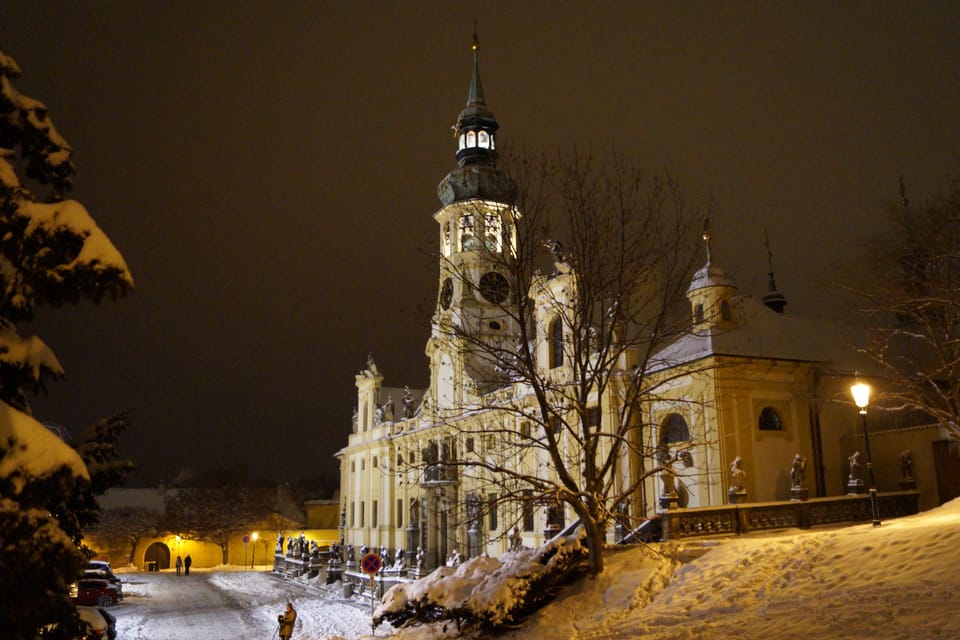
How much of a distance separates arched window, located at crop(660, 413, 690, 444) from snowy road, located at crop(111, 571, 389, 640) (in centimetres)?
1351

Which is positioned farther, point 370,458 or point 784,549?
point 370,458

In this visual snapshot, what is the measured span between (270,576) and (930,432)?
38.8 meters

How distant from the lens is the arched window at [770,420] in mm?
30734

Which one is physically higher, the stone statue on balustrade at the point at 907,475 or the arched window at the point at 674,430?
the arched window at the point at 674,430

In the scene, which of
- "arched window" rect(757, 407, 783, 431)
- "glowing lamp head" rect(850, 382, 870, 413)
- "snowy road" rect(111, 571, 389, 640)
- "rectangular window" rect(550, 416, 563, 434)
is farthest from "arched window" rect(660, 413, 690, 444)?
"snowy road" rect(111, 571, 389, 640)

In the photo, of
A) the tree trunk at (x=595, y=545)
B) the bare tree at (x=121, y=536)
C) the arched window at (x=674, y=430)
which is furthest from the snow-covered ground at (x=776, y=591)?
the bare tree at (x=121, y=536)

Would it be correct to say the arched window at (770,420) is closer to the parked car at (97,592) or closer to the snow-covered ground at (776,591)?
the snow-covered ground at (776,591)

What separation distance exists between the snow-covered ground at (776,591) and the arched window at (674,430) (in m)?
11.3

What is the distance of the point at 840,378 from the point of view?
32.4 m

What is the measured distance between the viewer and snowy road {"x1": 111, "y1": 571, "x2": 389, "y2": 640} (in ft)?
87.1

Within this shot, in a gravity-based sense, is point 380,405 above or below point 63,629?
above

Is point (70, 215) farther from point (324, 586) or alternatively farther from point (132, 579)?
point (132, 579)

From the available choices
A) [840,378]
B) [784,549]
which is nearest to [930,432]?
[840,378]

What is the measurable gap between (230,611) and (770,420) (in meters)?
22.8
